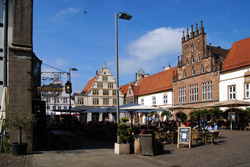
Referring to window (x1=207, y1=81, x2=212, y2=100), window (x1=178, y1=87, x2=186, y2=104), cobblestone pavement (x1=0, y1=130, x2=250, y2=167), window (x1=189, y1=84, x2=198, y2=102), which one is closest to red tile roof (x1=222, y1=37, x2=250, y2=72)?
window (x1=207, y1=81, x2=212, y2=100)

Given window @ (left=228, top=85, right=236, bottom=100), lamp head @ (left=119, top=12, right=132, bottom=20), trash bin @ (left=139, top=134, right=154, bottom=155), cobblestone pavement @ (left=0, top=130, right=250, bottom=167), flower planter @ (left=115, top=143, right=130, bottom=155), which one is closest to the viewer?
cobblestone pavement @ (left=0, top=130, right=250, bottom=167)

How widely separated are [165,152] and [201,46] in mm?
27256

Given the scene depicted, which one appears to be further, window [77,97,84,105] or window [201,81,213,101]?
window [77,97,84,105]

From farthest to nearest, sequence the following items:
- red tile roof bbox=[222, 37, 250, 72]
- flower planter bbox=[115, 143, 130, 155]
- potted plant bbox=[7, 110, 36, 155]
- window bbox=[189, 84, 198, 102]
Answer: window bbox=[189, 84, 198, 102], red tile roof bbox=[222, 37, 250, 72], flower planter bbox=[115, 143, 130, 155], potted plant bbox=[7, 110, 36, 155]

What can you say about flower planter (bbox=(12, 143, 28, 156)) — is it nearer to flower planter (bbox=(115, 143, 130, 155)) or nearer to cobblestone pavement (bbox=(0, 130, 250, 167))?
cobblestone pavement (bbox=(0, 130, 250, 167))

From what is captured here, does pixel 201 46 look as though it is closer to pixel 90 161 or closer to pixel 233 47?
pixel 233 47

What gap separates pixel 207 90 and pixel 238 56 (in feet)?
19.7

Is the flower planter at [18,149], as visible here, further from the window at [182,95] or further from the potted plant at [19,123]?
the window at [182,95]

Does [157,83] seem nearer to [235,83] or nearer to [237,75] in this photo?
[235,83]

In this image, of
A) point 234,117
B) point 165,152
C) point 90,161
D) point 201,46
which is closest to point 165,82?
point 201,46

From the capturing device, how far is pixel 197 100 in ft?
123

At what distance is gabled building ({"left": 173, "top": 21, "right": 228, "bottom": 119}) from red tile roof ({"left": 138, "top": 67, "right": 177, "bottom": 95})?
483 centimetres

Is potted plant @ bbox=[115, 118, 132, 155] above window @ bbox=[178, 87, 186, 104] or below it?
below

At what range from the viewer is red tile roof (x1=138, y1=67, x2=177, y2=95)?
4903 centimetres
